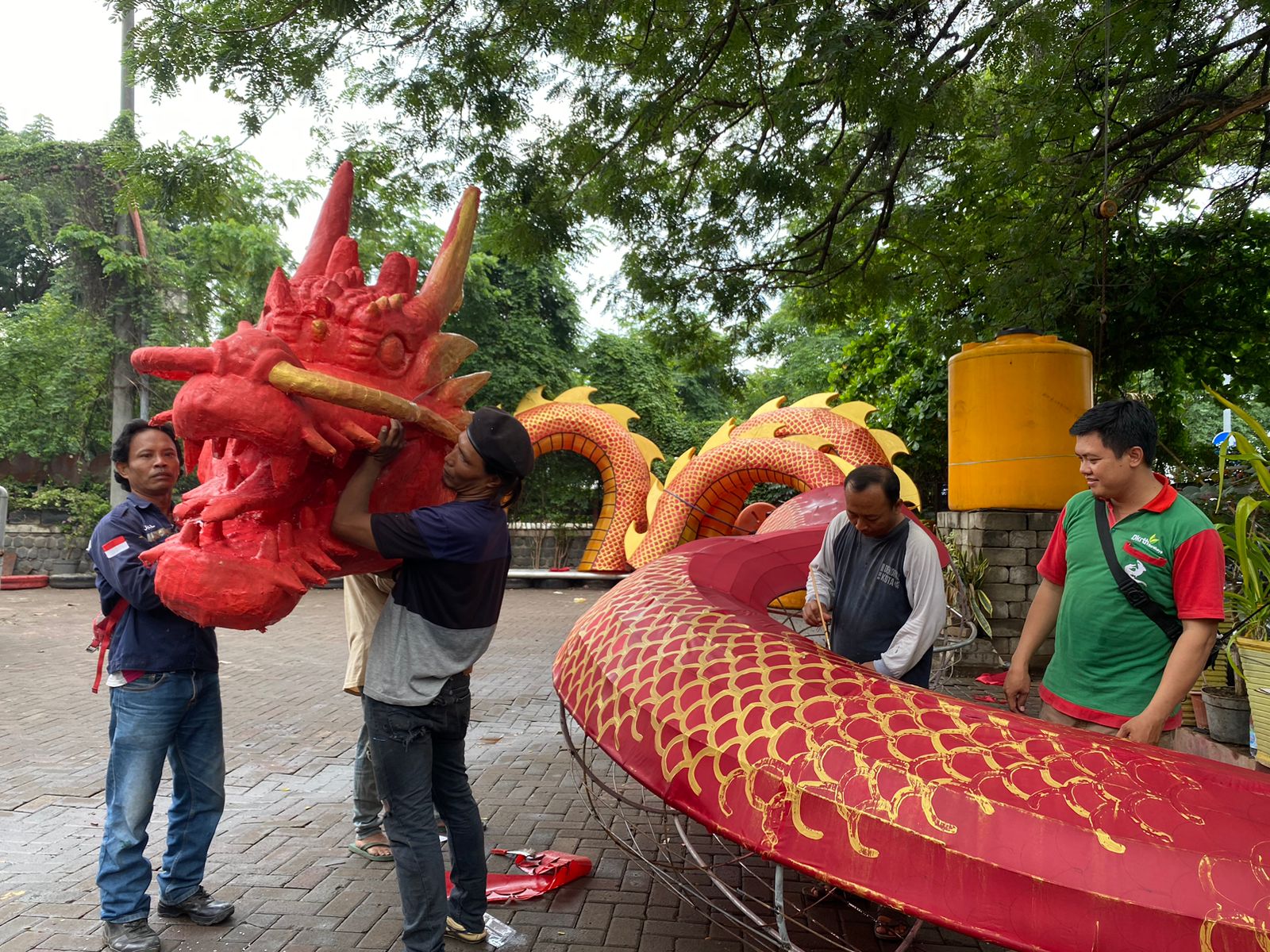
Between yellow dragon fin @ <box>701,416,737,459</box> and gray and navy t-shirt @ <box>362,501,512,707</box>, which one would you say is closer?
gray and navy t-shirt @ <box>362,501,512,707</box>

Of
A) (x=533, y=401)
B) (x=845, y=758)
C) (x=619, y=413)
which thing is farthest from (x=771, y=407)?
(x=845, y=758)

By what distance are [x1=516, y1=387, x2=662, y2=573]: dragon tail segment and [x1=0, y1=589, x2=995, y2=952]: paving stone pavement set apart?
596cm

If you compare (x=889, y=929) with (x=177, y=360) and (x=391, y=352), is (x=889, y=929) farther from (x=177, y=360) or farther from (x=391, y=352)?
(x=177, y=360)

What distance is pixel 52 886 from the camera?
323 centimetres

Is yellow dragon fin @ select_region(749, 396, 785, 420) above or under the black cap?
above

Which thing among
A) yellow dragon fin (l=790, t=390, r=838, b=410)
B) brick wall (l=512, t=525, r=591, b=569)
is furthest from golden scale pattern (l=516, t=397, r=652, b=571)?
yellow dragon fin (l=790, t=390, r=838, b=410)

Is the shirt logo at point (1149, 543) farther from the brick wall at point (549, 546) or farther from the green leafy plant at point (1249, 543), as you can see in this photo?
the brick wall at point (549, 546)

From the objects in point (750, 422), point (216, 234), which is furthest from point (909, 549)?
point (216, 234)

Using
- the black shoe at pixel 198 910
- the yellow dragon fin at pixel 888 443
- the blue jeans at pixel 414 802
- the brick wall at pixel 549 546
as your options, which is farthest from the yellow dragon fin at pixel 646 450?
the blue jeans at pixel 414 802

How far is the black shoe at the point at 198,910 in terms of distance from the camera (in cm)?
292

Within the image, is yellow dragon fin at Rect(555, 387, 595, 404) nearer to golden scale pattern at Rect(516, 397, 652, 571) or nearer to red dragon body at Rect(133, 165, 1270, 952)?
golden scale pattern at Rect(516, 397, 652, 571)

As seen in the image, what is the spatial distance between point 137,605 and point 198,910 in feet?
3.72

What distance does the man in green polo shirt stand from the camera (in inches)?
87.4

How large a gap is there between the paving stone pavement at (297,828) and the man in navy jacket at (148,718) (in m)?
0.19
